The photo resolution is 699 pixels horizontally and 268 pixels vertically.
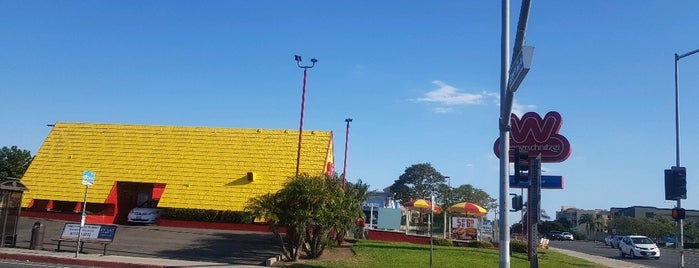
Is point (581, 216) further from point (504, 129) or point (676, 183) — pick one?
point (504, 129)

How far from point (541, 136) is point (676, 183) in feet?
22.4

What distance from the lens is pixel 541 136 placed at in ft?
90.5

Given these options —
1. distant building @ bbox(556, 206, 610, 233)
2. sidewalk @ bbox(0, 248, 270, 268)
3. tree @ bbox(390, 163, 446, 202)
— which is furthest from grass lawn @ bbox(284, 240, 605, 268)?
distant building @ bbox(556, 206, 610, 233)

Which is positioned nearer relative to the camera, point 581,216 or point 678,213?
point 678,213

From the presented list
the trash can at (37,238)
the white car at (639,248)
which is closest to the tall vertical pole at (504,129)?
the trash can at (37,238)

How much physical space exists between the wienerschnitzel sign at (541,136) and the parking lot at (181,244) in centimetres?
1227

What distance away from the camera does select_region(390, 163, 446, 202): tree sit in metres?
106

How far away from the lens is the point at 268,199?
20.0 m

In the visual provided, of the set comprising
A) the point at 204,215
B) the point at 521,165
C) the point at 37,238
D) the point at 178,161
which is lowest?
the point at 37,238

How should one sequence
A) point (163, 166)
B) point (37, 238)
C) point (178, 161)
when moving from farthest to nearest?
1. point (178, 161)
2. point (163, 166)
3. point (37, 238)

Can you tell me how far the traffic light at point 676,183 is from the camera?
848 inches

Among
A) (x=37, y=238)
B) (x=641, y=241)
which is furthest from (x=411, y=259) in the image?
(x=641, y=241)

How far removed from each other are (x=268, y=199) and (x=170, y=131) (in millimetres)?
18955

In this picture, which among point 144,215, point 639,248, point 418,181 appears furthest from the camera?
point 418,181
